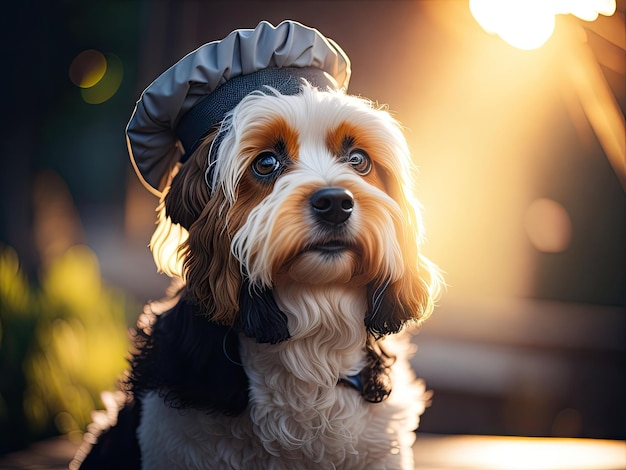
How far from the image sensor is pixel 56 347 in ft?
12.4

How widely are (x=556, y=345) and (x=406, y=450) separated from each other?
13.7 ft

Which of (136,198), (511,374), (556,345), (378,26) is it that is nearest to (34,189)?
(136,198)

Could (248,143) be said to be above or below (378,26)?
below

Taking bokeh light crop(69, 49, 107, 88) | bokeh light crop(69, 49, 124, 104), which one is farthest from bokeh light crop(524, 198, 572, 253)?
bokeh light crop(69, 49, 107, 88)

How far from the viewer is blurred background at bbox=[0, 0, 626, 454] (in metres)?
5.13

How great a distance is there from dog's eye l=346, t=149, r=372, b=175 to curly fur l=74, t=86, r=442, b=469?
16 millimetres

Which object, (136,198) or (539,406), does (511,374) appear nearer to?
(539,406)

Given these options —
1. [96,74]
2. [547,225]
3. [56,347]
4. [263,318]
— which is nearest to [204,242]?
[263,318]

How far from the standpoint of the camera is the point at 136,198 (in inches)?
224

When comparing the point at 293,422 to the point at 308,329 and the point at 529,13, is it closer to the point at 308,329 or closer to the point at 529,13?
the point at 308,329

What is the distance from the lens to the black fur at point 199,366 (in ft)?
6.09

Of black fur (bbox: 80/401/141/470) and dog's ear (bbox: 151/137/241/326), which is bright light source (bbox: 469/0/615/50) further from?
black fur (bbox: 80/401/141/470)

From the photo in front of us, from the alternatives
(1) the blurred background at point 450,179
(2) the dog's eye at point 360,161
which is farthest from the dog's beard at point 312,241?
(1) the blurred background at point 450,179

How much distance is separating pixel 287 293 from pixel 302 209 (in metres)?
0.23
